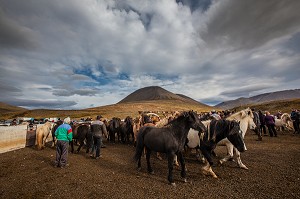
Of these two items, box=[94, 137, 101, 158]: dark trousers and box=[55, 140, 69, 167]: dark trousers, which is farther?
box=[94, 137, 101, 158]: dark trousers

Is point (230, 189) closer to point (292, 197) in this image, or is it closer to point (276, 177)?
point (292, 197)

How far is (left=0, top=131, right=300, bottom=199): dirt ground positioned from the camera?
532cm

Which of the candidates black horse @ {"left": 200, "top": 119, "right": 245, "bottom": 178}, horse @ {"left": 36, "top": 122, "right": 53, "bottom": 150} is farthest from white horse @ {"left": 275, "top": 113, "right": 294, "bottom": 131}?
horse @ {"left": 36, "top": 122, "right": 53, "bottom": 150}

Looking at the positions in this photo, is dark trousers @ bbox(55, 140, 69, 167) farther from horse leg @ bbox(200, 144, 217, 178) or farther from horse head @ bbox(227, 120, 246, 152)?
horse head @ bbox(227, 120, 246, 152)

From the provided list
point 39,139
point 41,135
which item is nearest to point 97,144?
point 39,139

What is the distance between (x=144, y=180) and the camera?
252 inches

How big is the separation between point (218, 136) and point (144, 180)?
10.7ft

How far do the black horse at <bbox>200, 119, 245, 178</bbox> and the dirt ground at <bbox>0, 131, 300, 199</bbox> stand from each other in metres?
0.71

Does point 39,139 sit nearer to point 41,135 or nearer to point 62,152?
point 41,135

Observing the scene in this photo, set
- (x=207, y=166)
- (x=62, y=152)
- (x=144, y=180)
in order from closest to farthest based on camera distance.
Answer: (x=144, y=180), (x=207, y=166), (x=62, y=152)

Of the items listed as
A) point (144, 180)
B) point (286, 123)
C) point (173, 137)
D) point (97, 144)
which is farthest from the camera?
point (286, 123)

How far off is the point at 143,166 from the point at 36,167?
5183 mm

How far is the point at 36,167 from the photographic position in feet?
27.4

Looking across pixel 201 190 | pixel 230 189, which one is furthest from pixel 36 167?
pixel 230 189
